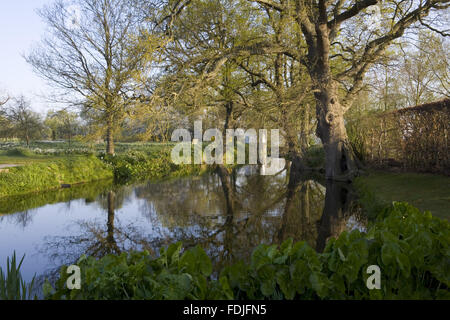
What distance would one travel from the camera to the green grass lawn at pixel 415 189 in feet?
21.9

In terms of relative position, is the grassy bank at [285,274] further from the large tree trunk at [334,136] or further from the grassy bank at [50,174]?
the grassy bank at [50,174]

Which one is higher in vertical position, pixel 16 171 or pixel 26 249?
pixel 16 171

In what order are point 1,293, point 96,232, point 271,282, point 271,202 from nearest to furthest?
point 271,282
point 1,293
point 96,232
point 271,202

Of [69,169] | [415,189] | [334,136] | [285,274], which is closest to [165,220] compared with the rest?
[285,274]

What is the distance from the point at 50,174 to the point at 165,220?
25.5ft

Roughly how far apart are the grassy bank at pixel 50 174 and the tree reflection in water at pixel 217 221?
266cm

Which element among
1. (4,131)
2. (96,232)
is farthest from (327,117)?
(4,131)

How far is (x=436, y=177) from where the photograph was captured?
8.98 meters

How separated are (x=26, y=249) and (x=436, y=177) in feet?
34.4

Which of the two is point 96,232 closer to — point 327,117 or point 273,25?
point 327,117

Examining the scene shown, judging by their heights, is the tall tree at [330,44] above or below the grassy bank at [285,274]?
above

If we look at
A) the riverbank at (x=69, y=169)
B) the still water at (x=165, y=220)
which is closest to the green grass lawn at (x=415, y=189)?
the still water at (x=165, y=220)

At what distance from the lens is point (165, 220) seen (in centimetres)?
770

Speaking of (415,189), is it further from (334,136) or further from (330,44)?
(330,44)
